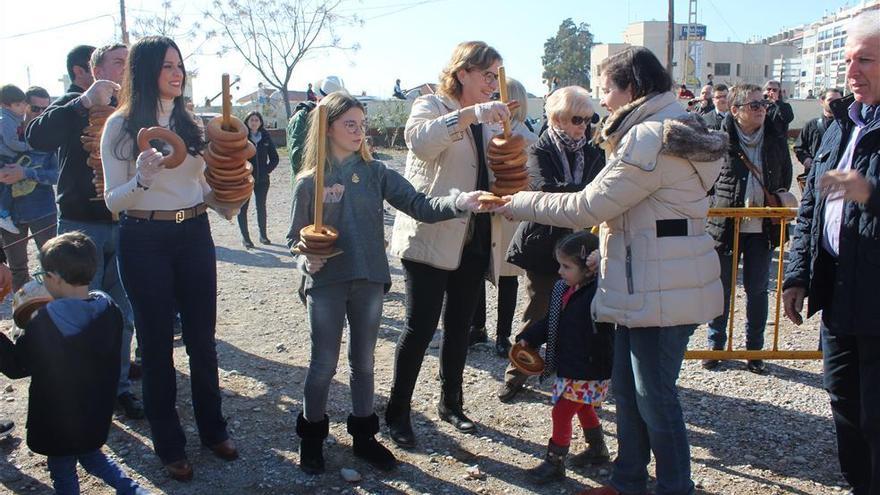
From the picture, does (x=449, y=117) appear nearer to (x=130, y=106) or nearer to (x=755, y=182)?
(x=130, y=106)

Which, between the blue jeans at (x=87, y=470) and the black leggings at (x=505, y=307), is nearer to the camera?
the blue jeans at (x=87, y=470)

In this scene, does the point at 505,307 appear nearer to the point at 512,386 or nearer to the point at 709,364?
the point at 512,386

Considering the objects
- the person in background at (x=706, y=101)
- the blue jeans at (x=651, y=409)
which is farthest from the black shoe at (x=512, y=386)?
the person in background at (x=706, y=101)

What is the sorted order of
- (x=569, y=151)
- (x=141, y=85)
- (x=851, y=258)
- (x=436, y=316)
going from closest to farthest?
(x=851, y=258)
(x=141, y=85)
(x=436, y=316)
(x=569, y=151)

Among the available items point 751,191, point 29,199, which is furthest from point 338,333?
point 29,199

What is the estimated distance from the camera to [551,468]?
3.77 m

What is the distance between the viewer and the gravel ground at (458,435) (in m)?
3.74

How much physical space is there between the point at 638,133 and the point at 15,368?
8.98 ft

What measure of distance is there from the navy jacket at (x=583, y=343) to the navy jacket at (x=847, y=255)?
3.06ft

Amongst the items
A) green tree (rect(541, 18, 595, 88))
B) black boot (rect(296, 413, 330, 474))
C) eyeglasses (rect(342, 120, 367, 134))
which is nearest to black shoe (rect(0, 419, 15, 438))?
black boot (rect(296, 413, 330, 474))

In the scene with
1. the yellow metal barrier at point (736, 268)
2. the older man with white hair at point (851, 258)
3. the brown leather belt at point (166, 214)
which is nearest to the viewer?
the older man with white hair at point (851, 258)

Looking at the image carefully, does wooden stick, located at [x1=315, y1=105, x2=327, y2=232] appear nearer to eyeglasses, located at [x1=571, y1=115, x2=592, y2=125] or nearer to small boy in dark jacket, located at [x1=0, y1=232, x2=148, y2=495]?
small boy in dark jacket, located at [x1=0, y1=232, x2=148, y2=495]

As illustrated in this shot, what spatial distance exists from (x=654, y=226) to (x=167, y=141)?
2201 mm

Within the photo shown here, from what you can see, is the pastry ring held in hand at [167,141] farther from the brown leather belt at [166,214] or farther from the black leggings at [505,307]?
the black leggings at [505,307]
